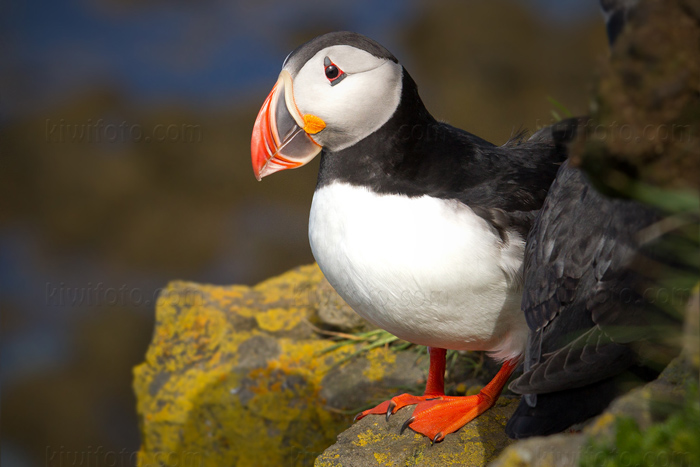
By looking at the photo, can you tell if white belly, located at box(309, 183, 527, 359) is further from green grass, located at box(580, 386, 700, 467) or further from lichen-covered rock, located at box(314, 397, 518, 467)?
green grass, located at box(580, 386, 700, 467)

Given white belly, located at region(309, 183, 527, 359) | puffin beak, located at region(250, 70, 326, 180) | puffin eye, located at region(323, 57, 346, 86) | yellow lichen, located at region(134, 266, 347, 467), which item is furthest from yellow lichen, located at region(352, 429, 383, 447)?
puffin eye, located at region(323, 57, 346, 86)

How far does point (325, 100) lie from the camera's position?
2.77 m

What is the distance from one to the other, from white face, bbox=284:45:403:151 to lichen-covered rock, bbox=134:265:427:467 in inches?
69.5

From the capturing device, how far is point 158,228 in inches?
394

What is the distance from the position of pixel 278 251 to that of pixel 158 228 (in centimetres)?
178

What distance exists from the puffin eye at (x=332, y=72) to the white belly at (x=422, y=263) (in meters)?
0.42

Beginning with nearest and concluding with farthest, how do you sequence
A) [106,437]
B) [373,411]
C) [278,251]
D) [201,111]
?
1. [373,411]
2. [106,437]
3. [278,251]
4. [201,111]

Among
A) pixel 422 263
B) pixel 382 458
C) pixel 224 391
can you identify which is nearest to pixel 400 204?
pixel 422 263

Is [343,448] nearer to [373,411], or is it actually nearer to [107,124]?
[373,411]

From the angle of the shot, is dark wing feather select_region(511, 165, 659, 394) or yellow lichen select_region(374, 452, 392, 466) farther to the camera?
yellow lichen select_region(374, 452, 392, 466)

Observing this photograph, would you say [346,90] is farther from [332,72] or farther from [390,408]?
[390,408]

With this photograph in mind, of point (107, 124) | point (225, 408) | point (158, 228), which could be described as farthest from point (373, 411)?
point (107, 124)

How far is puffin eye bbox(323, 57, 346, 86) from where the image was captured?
2.77m

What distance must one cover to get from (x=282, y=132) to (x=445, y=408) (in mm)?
1344
